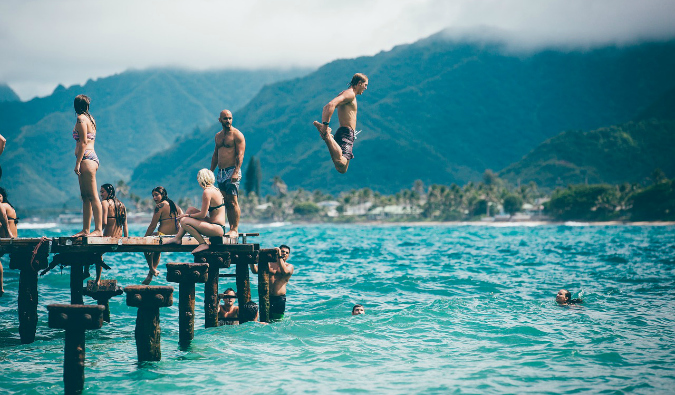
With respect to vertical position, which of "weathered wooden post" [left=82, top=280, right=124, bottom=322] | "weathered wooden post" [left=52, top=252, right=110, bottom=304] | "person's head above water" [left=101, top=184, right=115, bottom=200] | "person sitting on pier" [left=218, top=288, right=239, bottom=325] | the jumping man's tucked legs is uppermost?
the jumping man's tucked legs

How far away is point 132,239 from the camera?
16.3 metres

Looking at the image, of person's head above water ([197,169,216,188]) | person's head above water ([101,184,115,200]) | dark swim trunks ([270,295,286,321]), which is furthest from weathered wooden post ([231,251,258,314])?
person's head above water ([101,184,115,200])

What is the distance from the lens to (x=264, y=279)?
19.6m

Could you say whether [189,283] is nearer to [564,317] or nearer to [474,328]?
[474,328]

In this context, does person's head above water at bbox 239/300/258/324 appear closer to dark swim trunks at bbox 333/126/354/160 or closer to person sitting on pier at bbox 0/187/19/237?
person sitting on pier at bbox 0/187/19/237

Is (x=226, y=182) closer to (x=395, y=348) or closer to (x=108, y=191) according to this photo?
(x=108, y=191)

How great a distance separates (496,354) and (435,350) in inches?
63.2

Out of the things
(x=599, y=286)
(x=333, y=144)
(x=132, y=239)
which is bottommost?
(x=599, y=286)

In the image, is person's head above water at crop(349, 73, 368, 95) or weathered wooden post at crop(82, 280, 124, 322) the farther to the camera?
weathered wooden post at crop(82, 280, 124, 322)

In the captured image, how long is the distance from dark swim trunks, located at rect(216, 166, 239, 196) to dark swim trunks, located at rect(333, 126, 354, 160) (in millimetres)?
4504

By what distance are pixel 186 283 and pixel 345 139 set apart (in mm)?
5636

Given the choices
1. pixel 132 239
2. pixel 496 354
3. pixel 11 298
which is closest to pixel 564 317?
pixel 496 354

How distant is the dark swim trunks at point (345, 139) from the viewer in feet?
43.8

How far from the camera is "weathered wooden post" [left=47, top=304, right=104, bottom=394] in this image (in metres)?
11.0
